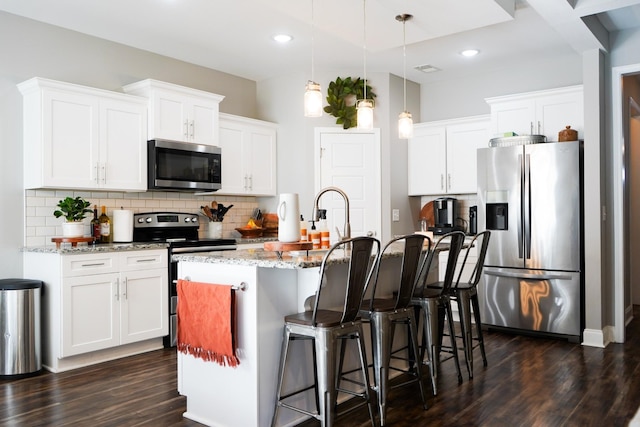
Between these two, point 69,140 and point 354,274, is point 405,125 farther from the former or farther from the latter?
point 69,140

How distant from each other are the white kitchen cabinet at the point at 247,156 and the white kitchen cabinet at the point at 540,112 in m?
2.40

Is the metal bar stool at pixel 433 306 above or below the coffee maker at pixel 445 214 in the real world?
below

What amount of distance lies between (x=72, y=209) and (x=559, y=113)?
170 inches

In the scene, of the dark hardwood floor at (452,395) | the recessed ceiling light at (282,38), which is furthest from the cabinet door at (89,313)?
the recessed ceiling light at (282,38)

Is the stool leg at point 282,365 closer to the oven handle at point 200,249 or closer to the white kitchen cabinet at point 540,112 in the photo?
the oven handle at point 200,249

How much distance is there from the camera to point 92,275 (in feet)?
13.4

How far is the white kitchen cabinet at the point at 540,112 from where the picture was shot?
16.1 feet

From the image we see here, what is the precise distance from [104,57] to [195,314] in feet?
10.0

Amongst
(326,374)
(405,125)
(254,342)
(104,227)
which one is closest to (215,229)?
(104,227)

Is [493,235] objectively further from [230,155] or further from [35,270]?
[35,270]

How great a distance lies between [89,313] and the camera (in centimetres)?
407

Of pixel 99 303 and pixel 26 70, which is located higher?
pixel 26 70

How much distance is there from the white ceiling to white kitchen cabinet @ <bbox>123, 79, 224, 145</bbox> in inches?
17.4

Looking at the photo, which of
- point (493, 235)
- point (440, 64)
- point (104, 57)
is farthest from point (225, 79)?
point (493, 235)
